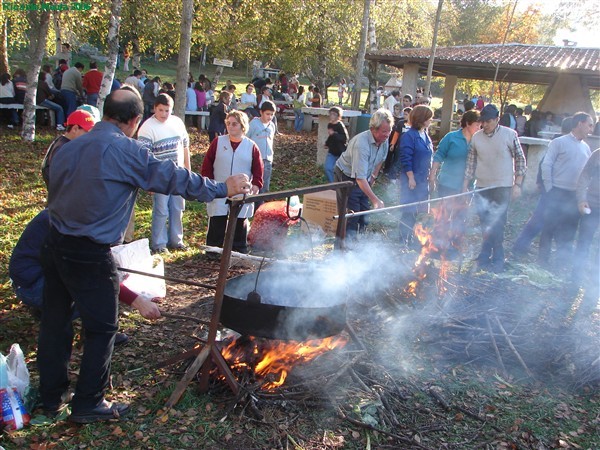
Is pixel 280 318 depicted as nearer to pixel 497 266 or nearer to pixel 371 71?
pixel 497 266

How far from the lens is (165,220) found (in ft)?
22.3

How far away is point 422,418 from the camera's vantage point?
3859 millimetres

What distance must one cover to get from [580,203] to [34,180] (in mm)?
8806

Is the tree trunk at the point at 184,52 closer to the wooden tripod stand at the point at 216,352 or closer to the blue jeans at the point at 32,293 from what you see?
the blue jeans at the point at 32,293

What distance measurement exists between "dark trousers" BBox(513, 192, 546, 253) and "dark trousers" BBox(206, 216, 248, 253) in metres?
4.00

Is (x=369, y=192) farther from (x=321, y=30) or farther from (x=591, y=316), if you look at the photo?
(x=321, y=30)

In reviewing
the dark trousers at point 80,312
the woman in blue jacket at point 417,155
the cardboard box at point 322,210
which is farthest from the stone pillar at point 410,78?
the dark trousers at point 80,312

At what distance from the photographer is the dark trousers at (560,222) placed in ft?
23.5

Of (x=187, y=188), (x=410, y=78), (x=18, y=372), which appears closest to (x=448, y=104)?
(x=410, y=78)

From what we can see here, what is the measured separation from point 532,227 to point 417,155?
2.08m

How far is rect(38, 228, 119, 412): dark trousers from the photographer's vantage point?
320 centimetres

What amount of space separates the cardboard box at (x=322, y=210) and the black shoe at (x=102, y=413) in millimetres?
4980

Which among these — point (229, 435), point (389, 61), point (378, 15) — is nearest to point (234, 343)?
point (229, 435)

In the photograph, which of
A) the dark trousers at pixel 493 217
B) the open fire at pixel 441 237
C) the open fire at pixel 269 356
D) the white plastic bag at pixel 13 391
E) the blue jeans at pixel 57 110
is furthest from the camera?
the blue jeans at pixel 57 110
